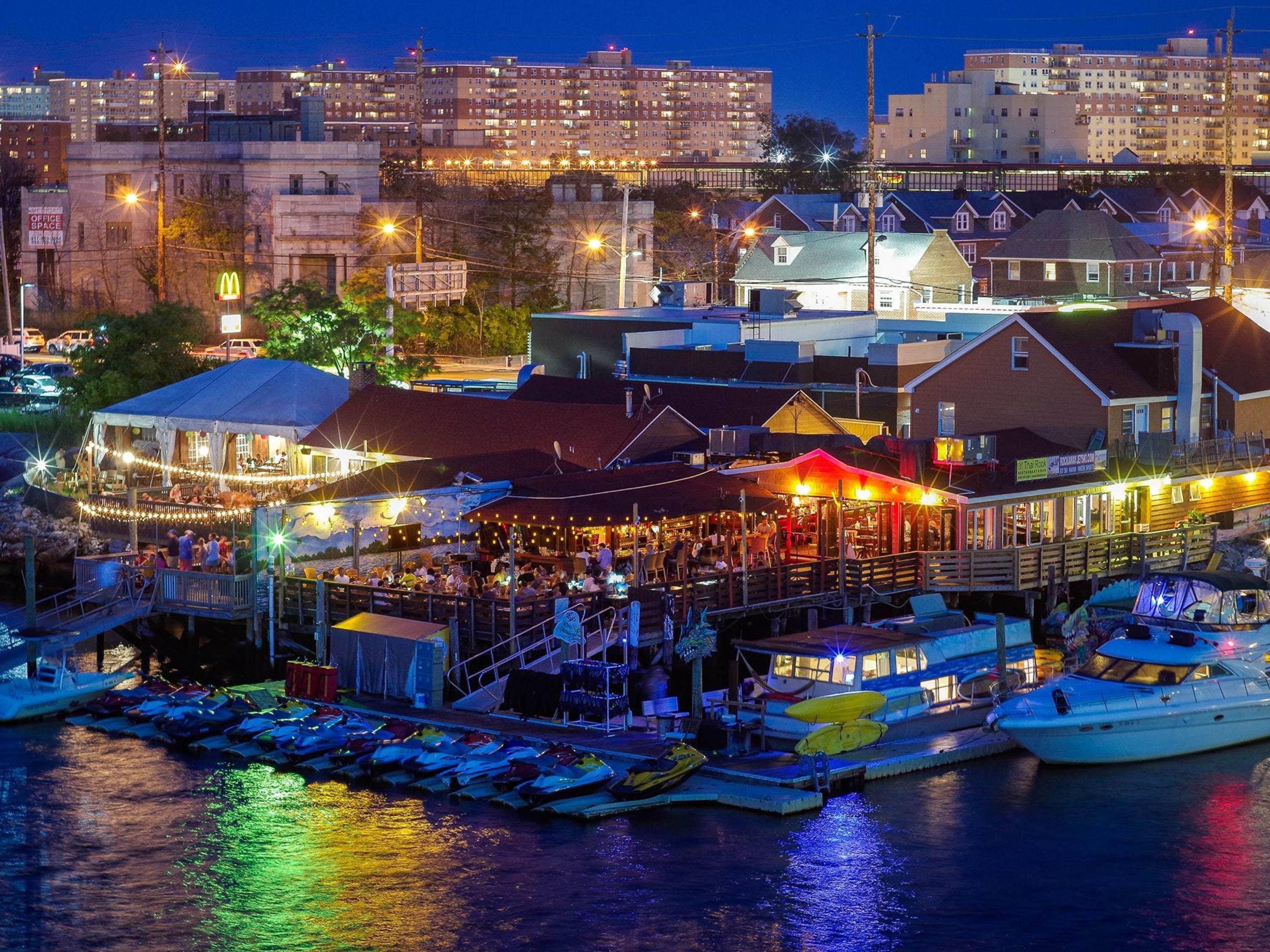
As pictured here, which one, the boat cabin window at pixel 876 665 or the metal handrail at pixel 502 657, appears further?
the metal handrail at pixel 502 657

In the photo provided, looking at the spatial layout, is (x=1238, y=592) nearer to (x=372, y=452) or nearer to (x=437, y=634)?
(x=437, y=634)

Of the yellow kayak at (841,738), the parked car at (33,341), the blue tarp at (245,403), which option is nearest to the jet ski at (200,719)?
the yellow kayak at (841,738)

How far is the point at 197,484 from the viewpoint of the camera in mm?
52938

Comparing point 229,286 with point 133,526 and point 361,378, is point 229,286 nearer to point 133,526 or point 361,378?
point 361,378

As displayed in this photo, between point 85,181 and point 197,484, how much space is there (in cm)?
5571

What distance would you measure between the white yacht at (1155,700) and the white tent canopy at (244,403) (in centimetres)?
2376

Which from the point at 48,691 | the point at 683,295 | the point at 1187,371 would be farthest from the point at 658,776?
the point at 683,295

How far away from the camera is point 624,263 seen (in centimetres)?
8812

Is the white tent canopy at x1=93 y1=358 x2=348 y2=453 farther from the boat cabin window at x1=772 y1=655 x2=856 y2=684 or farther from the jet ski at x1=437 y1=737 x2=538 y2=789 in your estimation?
the jet ski at x1=437 y1=737 x2=538 y2=789

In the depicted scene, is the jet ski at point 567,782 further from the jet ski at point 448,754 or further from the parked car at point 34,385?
the parked car at point 34,385

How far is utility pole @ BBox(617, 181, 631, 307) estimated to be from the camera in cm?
8606

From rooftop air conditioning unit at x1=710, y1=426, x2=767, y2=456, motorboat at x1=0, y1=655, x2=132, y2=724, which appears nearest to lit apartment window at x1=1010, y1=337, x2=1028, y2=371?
rooftop air conditioning unit at x1=710, y1=426, x2=767, y2=456

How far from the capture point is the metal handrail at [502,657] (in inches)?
1474

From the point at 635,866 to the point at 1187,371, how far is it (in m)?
28.6
